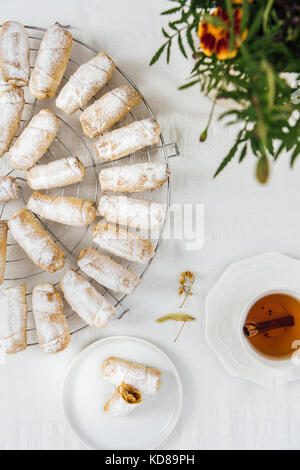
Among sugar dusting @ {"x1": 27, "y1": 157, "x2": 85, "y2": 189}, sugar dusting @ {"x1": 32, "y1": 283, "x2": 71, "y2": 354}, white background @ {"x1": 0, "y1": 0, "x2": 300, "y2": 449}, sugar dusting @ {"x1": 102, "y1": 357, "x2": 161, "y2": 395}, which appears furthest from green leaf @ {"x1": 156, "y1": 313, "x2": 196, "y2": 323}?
sugar dusting @ {"x1": 27, "y1": 157, "x2": 85, "y2": 189}

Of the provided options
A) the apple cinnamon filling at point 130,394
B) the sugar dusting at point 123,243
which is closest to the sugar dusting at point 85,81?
the sugar dusting at point 123,243

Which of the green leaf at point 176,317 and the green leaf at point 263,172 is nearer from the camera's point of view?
the green leaf at point 263,172

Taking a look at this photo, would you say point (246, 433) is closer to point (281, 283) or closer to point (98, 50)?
point (281, 283)

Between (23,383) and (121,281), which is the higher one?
(121,281)

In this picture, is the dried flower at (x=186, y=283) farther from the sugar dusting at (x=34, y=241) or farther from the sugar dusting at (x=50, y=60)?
the sugar dusting at (x=50, y=60)

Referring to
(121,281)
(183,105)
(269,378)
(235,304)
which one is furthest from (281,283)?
(183,105)
